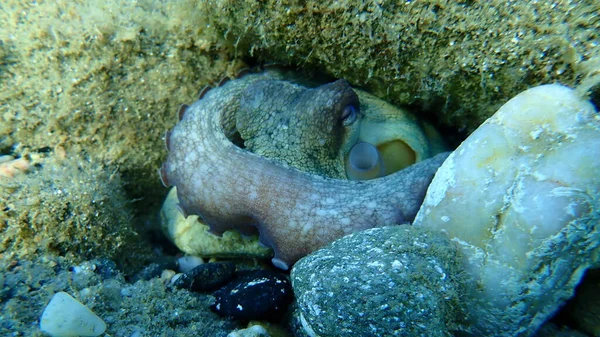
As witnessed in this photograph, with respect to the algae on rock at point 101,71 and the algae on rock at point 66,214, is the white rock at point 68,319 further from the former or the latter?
the algae on rock at point 101,71

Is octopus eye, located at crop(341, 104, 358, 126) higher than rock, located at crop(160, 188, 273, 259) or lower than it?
higher

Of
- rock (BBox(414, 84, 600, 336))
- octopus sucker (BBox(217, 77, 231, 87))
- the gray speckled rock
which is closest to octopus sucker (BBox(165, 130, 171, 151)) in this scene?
octopus sucker (BBox(217, 77, 231, 87))

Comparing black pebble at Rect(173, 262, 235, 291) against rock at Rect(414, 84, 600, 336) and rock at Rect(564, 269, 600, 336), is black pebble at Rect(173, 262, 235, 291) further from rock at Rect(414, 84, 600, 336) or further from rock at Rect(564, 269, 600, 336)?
rock at Rect(564, 269, 600, 336)

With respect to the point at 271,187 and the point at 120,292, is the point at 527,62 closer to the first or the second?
the point at 271,187

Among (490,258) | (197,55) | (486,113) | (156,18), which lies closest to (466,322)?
(490,258)

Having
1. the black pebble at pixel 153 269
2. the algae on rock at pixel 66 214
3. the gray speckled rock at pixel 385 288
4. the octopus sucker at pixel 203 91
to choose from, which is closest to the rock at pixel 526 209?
the gray speckled rock at pixel 385 288
